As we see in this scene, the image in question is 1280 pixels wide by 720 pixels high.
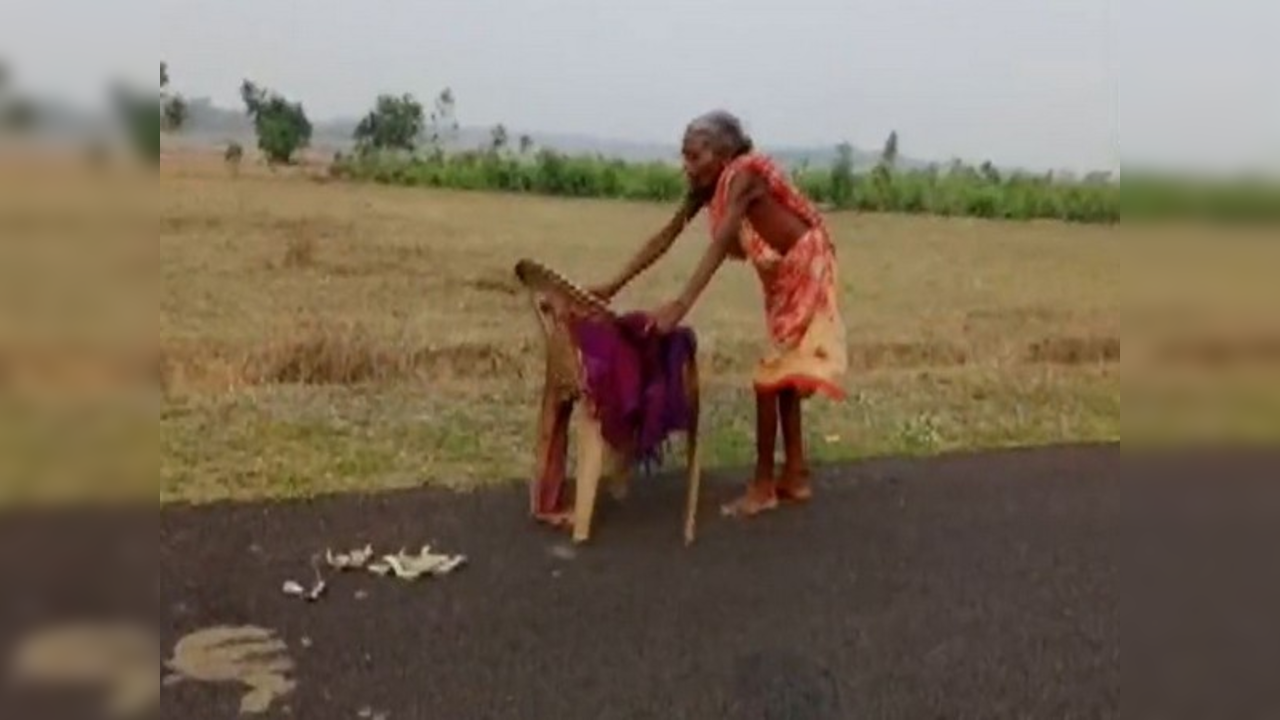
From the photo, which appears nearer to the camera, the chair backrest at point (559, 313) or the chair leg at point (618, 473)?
the chair backrest at point (559, 313)

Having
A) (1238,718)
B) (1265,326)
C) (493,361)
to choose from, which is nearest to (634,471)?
(493,361)

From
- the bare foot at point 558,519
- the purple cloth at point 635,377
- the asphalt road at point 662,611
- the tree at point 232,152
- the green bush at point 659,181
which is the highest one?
the green bush at point 659,181

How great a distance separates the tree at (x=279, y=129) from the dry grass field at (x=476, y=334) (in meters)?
0.28

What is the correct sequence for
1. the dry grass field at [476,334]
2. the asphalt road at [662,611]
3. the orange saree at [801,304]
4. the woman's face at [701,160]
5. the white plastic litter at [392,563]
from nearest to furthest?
the asphalt road at [662,611], the white plastic litter at [392,563], the woman's face at [701,160], the orange saree at [801,304], the dry grass field at [476,334]

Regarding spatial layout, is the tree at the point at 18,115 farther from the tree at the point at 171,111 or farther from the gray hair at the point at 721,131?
the gray hair at the point at 721,131

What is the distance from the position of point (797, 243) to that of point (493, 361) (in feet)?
9.77

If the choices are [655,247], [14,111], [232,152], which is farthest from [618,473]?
[14,111]

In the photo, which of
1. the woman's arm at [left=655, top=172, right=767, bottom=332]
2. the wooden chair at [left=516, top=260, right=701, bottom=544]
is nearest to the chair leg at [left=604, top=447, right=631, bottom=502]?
the wooden chair at [left=516, top=260, right=701, bottom=544]

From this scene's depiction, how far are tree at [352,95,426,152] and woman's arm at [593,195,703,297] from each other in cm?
296

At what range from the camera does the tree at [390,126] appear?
727cm

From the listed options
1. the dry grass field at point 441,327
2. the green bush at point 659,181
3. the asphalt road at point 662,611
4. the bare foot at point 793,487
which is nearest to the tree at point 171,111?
the dry grass field at point 441,327

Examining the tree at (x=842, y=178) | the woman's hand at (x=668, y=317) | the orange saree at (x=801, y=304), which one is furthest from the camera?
the tree at (x=842, y=178)

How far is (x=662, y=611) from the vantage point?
11.4 feet

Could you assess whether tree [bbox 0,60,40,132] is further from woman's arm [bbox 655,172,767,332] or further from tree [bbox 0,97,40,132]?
woman's arm [bbox 655,172,767,332]
